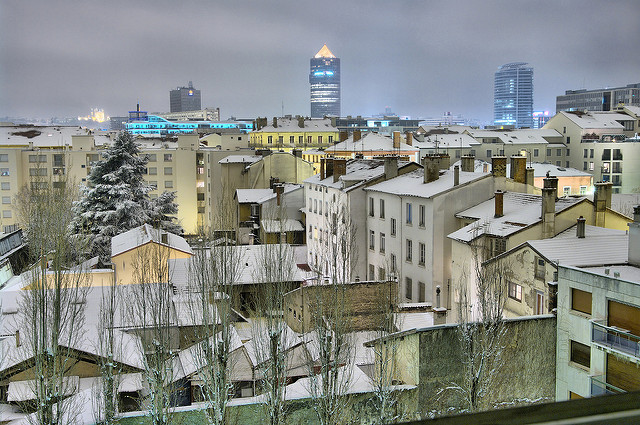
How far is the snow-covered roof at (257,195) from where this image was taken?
40062mm

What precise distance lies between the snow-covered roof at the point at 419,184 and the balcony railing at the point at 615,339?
10.5 metres

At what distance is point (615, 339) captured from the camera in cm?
1512

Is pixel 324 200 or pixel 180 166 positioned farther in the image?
pixel 180 166

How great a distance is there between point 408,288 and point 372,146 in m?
33.1

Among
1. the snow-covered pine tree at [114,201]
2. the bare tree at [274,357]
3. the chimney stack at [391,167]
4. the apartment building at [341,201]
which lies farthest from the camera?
the snow-covered pine tree at [114,201]

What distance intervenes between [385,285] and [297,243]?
58.4 feet

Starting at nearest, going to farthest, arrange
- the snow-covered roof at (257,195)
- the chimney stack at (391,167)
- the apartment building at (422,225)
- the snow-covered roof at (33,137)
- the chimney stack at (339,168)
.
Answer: the apartment building at (422,225) < the chimney stack at (391,167) < the chimney stack at (339,168) < the snow-covered roof at (257,195) < the snow-covered roof at (33,137)

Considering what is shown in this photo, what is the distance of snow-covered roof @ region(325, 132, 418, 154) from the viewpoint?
57750 millimetres

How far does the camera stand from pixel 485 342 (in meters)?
16.0

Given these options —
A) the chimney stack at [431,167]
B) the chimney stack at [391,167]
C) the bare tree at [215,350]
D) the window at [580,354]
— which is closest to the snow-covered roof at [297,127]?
the chimney stack at [391,167]

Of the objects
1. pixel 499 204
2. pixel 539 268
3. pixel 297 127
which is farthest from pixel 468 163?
pixel 297 127

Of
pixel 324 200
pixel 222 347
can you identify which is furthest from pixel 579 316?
pixel 324 200

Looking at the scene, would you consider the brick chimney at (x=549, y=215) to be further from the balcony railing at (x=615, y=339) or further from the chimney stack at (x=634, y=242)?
the balcony railing at (x=615, y=339)

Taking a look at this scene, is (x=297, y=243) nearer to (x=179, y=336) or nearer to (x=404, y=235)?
(x=404, y=235)
